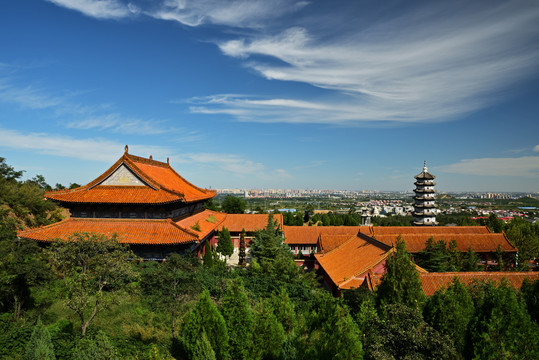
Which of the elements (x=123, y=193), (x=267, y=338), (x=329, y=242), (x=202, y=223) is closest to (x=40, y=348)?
(x=267, y=338)

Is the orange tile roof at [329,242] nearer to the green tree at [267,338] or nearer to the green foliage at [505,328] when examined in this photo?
the green tree at [267,338]

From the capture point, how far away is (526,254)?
2883 cm

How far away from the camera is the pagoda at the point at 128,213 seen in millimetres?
20031

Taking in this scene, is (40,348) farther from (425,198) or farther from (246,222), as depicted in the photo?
(425,198)

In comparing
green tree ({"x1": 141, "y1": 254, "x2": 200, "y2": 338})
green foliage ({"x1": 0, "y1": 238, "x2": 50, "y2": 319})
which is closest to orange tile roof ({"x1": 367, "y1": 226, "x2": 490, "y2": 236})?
green tree ({"x1": 141, "y1": 254, "x2": 200, "y2": 338})

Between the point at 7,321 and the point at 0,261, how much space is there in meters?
2.25

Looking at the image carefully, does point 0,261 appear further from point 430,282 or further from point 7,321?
point 430,282

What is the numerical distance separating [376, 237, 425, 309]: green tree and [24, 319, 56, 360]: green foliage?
9994 mm

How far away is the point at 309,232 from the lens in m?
35.1

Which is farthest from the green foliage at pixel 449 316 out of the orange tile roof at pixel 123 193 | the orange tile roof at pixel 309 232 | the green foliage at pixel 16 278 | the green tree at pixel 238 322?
the orange tile roof at pixel 309 232

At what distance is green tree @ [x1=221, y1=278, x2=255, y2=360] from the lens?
9844 millimetres

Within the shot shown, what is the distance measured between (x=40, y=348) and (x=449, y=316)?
11.5 meters

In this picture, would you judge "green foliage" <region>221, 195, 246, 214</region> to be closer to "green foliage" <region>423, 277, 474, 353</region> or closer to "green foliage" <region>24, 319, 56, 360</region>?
"green foliage" <region>423, 277, 474, 353</region>

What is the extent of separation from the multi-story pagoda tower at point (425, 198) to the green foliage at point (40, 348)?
141 feet
